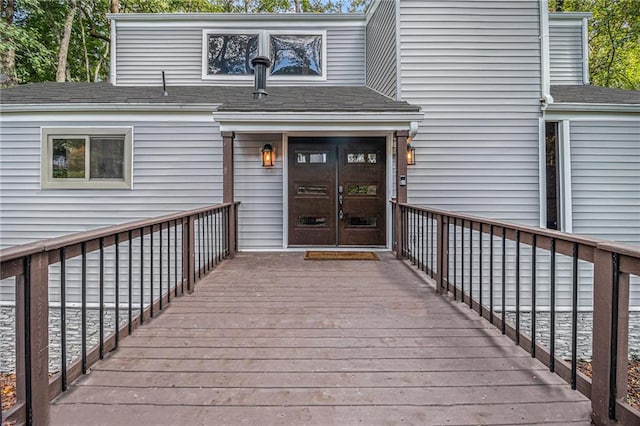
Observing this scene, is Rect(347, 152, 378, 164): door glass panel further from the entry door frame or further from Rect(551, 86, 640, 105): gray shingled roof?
Rect(551, 86, 640, 105): gray shingled roof

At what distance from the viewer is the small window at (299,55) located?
24.9 feet

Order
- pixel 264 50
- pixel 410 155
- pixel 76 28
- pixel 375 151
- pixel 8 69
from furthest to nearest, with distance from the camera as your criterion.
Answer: pixel 76 28 < pixel 8 69 < pixel 264 50 < pixel 375 151 < pixel 410 155

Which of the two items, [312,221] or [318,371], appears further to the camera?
[312,221]

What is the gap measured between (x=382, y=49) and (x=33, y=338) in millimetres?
6538

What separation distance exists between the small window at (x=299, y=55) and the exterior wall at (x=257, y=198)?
90.6 inches

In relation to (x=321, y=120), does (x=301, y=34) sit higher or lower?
higher

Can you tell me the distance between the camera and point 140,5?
40.6 feet

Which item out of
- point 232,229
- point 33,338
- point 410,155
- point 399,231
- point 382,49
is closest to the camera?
point 33,338

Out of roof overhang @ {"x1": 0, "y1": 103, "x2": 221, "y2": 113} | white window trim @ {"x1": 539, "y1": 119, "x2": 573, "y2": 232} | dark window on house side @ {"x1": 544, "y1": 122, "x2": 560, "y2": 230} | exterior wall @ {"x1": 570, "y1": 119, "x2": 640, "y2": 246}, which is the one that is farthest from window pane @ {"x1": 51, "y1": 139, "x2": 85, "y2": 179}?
exterior wall @ {"x1": 570, "y1": 119, "x2": 640, "y2": 246}

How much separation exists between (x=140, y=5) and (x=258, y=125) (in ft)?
34.9

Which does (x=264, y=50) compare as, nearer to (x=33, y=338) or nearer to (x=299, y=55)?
(x=299, y=55)

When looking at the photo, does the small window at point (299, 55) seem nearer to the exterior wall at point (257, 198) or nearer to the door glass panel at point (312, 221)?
the exterior wall at point (257, 198)

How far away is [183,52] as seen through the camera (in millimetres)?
7641

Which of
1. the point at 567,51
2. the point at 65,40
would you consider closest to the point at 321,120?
the point at 567,51
